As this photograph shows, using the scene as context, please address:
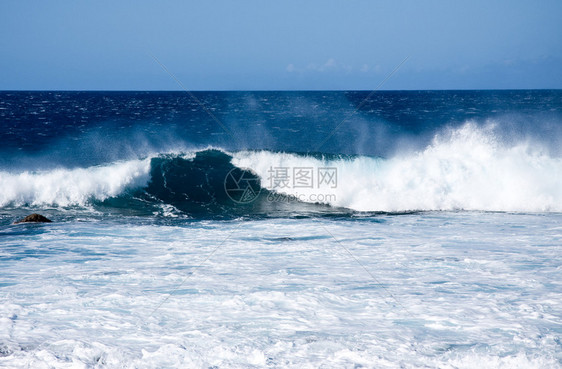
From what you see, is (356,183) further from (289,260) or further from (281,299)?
(281,299)

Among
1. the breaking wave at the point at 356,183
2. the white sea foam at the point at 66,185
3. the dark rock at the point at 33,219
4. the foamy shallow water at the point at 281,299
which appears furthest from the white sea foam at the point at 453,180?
the dark rock at the point at 33,219

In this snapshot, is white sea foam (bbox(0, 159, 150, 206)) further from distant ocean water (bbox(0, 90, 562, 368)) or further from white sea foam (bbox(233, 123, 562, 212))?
white sea foam (bbox(233, 123, 562, 212))

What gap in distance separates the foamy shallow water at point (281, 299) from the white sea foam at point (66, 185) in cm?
469

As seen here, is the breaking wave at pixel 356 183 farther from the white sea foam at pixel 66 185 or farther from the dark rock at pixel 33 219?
the dark rock at pixel 33 219

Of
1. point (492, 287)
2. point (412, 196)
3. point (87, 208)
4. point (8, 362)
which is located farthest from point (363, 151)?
point (8, 362)

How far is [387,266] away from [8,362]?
18.0ft

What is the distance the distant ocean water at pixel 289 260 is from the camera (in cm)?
533

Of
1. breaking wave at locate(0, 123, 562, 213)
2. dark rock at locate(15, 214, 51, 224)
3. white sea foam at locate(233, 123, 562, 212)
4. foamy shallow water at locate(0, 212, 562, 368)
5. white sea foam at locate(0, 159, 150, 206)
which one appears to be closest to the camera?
foamy shallow water at locate(0, 212, 562, 368)

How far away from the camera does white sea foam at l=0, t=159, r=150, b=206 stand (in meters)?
15.4

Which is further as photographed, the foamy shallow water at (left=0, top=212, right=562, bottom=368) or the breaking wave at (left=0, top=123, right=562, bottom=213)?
the breaking wave at (left=0, top=123, right=562, bottom=213)

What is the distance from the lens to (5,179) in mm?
16000

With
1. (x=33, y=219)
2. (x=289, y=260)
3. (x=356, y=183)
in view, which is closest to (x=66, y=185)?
(x=33, y=219)

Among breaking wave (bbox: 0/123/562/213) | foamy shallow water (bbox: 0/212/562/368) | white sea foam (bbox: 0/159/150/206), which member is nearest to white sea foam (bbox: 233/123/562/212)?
breaking wave (bbox: 0/123/562/213)

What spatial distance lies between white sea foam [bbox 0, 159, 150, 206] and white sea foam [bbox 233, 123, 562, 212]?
5014 millimetres
